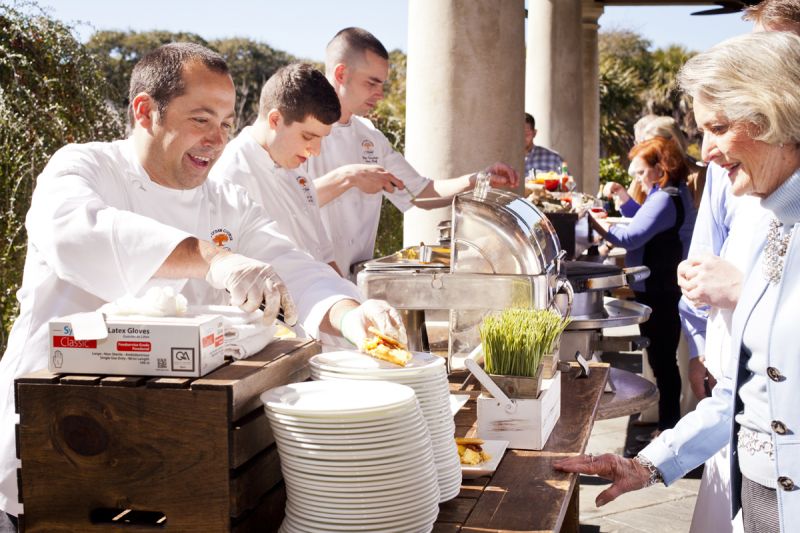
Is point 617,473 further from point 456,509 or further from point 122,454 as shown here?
point 122,454

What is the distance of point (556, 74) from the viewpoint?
1369 cm

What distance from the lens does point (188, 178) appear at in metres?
2.19

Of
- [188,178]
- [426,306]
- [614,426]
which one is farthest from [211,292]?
[614,426]

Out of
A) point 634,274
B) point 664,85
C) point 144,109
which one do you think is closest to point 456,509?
point 144,109

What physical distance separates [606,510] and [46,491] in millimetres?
3475

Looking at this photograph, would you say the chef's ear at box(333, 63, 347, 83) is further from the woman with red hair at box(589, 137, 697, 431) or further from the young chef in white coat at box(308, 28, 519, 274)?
the woman with red hair at box(589, 137, 697, 431)

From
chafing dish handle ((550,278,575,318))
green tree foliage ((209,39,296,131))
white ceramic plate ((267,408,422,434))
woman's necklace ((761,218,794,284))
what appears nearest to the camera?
white ceramic plate ((267,408,422,434))

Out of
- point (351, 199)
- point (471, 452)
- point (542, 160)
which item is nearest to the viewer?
point (471, 452)

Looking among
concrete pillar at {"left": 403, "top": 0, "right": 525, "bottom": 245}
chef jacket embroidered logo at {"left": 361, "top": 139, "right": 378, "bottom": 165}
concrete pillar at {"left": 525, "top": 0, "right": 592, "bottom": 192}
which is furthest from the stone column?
chef jacket embroidered logo at {"left": 361, "top": 139, "right": 378, "bottom": 165}

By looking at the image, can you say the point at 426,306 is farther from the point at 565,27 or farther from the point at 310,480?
the point at 565,27

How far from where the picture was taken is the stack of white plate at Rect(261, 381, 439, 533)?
1.39m

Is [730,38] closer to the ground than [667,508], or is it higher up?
higher up

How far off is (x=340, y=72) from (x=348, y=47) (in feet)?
0.36

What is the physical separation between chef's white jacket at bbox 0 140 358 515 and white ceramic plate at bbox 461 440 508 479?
513 millimetres
